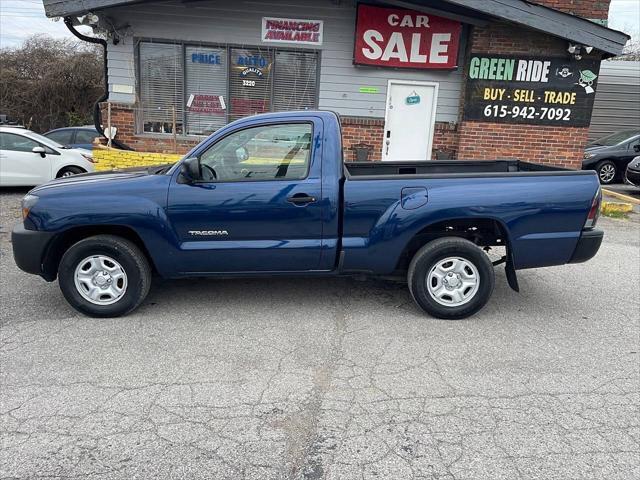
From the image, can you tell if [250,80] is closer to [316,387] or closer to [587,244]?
[587,244]

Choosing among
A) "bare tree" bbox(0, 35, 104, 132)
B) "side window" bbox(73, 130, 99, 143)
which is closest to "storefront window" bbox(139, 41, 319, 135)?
"side window" bbox(73, 130, 99, 143)

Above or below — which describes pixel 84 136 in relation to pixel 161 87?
below

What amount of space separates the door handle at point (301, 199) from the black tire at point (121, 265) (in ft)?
4.52

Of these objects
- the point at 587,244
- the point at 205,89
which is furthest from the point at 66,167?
the point at 587,244

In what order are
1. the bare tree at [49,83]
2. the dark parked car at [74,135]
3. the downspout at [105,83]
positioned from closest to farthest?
the downspout at [105,83] → the dark parked car at [74,135] → the bare tree at [49,83]

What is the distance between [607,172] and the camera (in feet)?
46.8

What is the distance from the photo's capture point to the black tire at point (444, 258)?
4.33 metres

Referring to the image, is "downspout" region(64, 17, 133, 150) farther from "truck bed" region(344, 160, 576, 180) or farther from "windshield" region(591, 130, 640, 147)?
"windshield" region(591, 130, 640, 147)

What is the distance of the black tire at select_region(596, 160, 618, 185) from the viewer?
1416 cm

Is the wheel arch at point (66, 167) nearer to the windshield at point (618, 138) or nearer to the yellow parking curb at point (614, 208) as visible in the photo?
the yellow parking curb at point (614, 208)

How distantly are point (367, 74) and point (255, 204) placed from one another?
6.92m

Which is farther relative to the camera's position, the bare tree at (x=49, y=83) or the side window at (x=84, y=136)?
the bare tree at (x=49, y=83)

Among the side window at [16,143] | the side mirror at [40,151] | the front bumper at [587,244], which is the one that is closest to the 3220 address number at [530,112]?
the front bumper at [587,244]

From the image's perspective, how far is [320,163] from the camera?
4.25 meters
